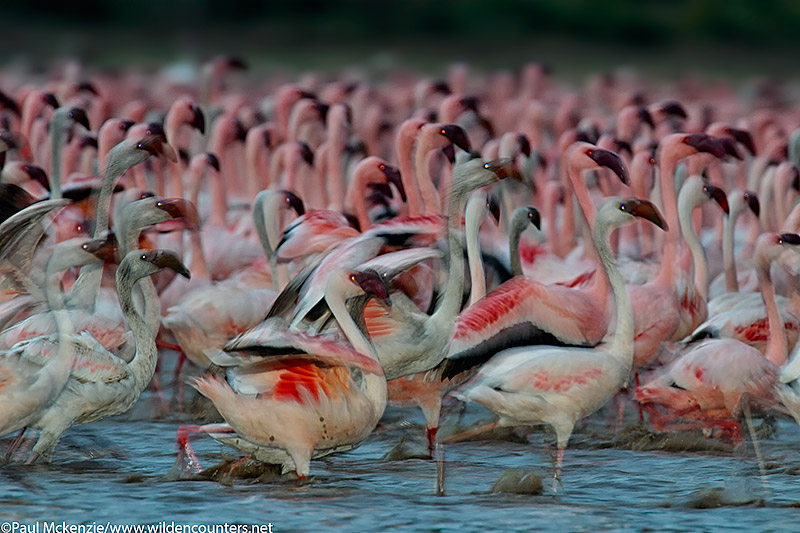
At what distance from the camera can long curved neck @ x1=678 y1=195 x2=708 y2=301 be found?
8.29m

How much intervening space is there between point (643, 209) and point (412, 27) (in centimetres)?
3047

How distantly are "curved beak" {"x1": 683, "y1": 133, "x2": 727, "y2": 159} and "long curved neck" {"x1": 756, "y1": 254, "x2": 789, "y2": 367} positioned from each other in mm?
1406

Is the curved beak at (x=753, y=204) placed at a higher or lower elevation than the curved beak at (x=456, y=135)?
lower

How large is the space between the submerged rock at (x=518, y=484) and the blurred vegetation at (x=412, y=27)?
2759cm

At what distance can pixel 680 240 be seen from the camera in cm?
904

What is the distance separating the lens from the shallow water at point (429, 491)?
5773 mm

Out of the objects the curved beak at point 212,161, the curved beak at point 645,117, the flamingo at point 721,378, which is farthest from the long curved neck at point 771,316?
the curved beak at point 645,117

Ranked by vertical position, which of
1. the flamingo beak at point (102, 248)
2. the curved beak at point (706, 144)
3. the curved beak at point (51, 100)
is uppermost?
the curved beak at point (51, 100)

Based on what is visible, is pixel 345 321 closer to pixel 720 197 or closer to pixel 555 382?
pixel 555 382

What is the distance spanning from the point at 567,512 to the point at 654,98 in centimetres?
1512

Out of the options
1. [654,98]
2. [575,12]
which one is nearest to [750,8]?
[575,12]

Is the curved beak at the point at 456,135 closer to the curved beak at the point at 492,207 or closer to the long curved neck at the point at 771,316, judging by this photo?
the curved beak at the point at 492,207

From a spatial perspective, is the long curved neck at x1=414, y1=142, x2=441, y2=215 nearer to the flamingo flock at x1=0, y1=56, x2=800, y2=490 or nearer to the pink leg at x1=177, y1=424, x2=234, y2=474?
the flamingo flock at x1=0, y1=56, x2=800, y2=490

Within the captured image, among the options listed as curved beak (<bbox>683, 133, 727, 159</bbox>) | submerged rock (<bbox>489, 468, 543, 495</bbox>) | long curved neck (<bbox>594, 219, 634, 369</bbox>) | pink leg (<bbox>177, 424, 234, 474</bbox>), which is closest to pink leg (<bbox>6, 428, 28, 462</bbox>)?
pink leg (<bbox>177, 424, 234, 474</bbox>)
